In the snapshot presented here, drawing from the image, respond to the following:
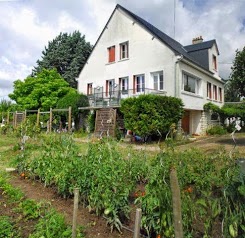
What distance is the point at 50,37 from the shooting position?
36.7m

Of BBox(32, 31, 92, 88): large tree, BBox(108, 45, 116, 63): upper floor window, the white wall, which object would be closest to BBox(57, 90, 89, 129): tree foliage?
the white wall

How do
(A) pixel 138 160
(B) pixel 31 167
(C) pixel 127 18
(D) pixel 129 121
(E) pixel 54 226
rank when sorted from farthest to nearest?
(C) pixel 127 18
(D) pixel 129 121
(B) pixel 31 167
(A) pixel 138 160
(E) pixel 54 226

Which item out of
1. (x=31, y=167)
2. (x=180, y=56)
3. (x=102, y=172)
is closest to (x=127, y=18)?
(x=180, y=56)

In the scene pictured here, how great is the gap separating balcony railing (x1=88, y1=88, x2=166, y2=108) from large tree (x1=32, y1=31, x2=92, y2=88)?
15.3 metres

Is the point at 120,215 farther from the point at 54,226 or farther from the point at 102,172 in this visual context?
the point at 54,226

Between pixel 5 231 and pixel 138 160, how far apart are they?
2.65 m

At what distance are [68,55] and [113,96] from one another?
19549 mm

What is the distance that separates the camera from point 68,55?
113 ft

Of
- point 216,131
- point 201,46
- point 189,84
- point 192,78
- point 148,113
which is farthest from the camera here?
point 201,46

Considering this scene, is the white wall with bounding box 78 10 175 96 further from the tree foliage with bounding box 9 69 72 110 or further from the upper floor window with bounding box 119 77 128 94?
the tree foliage with bounding box 9 69 72 110

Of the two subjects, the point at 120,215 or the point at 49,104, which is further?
the point at 49,104

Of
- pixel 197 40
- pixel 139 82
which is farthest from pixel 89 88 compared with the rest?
pixel 197 40

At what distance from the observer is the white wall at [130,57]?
16.7 metres

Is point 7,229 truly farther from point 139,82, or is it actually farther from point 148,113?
point 139,82
